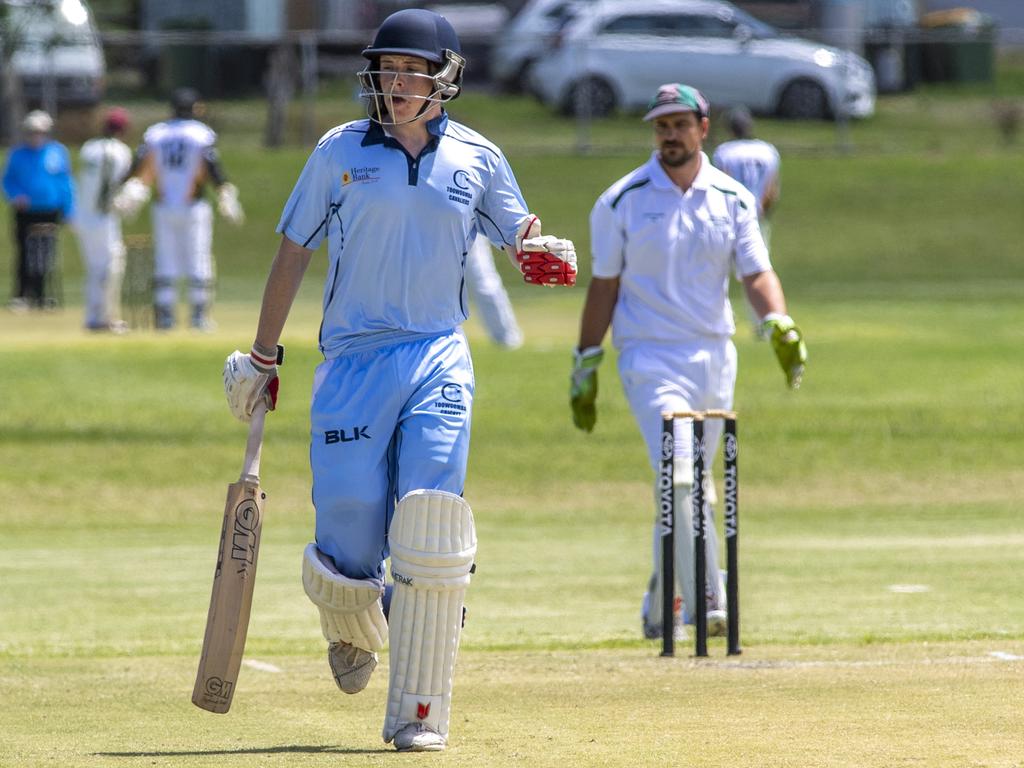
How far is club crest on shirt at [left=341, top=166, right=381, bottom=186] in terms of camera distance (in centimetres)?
600

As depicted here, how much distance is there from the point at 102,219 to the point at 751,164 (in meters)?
6.06

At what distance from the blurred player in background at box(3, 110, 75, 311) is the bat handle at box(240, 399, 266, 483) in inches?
624

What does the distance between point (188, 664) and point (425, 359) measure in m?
2.29

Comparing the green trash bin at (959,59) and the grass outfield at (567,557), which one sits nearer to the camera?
the grass outfield at (567,557)

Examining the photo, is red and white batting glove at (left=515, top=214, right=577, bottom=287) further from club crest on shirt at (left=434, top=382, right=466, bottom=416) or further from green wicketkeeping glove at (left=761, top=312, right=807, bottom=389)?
green wicketkeeping glove at (left=761, top=312, right=807, bottom=389)

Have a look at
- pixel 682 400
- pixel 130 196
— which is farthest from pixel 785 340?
pixel 130 196

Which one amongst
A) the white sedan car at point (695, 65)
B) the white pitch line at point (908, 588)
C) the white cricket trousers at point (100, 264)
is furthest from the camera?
the white sedan car at point (695, 65)

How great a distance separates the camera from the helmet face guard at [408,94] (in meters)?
6.07

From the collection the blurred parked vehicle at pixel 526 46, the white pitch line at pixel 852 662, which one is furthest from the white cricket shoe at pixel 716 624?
the blurred parked vehicle at pixel 526 46

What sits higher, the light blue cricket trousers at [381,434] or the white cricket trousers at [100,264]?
the light blue cricket trousers at [381,434]

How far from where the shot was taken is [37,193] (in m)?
21.8

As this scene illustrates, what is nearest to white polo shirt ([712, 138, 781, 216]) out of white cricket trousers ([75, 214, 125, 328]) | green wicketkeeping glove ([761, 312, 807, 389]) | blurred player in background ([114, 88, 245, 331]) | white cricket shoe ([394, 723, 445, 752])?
blurred player in background ([114, 88, 245, 331])

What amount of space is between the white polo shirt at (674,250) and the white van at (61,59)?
72.1 ft

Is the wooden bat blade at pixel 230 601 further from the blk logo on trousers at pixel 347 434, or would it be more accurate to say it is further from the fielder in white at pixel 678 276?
the fielder in white at pixel 678 276
